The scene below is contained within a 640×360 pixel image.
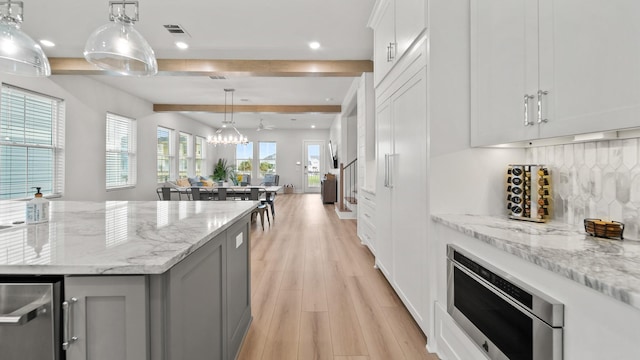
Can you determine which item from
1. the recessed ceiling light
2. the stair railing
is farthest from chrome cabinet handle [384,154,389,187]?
the recessed ceiling light

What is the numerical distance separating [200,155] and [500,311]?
11722 mm

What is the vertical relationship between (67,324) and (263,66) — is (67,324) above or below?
below

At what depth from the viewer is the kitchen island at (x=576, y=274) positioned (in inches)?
31.1

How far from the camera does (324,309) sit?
8.25ft

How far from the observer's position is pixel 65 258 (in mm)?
938

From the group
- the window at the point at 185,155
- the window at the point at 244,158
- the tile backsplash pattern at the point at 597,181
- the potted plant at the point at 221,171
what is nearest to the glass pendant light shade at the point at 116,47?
the tile backsplash pattern at the point at 597,181

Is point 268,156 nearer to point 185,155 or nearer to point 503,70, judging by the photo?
point 185,155

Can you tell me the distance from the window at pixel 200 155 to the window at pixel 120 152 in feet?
12.4

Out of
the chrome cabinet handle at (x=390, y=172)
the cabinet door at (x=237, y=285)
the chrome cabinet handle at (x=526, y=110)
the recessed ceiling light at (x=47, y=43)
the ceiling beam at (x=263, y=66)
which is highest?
the recessed ceiling light at (x=47, y=43)

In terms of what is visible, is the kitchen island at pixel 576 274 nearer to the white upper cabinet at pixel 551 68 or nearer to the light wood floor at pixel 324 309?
the white upper cabinet at pixel 551 68

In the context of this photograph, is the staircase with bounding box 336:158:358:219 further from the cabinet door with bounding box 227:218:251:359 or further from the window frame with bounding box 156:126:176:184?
the window frame with bounding box 156:126:176:184

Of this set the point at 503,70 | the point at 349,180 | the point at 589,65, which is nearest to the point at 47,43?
the point at 503,70

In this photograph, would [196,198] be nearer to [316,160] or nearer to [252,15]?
[252,15]

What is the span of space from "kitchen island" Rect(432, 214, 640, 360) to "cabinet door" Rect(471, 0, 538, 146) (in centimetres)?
49
